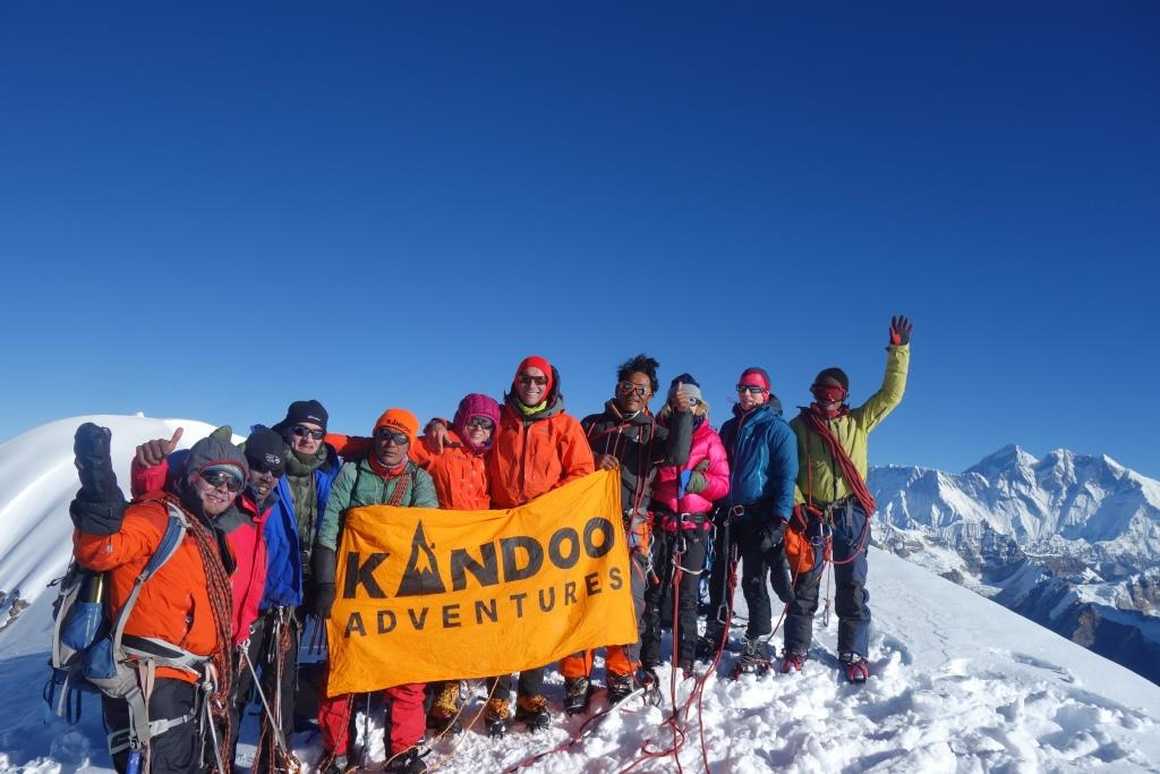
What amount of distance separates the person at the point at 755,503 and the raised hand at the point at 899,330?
4.40 feet

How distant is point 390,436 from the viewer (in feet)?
17.0

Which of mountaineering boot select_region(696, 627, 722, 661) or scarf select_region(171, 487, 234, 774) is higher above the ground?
scarf select_region(171, 487, 234, 774)

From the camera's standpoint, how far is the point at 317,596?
4984 mm

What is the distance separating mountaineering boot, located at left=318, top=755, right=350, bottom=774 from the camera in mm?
5008

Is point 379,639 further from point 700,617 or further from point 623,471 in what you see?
point 700,617

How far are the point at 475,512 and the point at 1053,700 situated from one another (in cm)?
532

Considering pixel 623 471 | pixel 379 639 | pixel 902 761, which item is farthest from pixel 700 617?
pixel 379 639

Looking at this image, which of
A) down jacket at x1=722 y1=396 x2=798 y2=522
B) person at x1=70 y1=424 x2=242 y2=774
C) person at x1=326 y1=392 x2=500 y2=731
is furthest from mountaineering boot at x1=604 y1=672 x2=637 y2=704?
person at x1=70 y1=424 x2=242 y2=774

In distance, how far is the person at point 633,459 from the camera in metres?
5.80

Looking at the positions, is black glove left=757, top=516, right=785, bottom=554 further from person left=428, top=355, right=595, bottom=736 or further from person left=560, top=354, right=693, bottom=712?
person left=428, top=355, right=595, bottom=736

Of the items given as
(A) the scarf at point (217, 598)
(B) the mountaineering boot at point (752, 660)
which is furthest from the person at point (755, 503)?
(A) the scarf at point (217, 598)

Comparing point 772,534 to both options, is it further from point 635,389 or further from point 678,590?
point 635,389

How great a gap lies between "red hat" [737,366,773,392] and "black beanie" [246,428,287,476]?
15.1 ft

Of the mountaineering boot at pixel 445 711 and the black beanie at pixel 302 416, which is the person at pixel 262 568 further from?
the mountaineering boot at pixel 445 711
